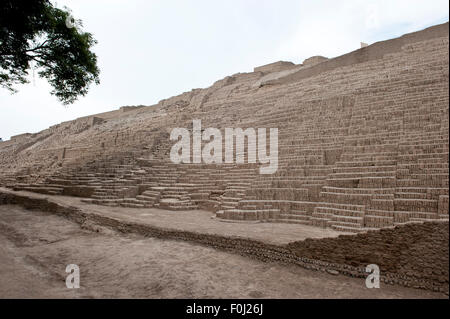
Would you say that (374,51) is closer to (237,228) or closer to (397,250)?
(237,228)

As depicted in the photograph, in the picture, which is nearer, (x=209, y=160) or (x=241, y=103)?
(x=209, y=160)

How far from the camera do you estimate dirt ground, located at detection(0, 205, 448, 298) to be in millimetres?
3379

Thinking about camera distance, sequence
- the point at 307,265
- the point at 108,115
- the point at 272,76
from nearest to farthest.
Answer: the point at 307,265 → the point at 272,76 → the point at 108,115

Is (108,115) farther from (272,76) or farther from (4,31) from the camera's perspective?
(4,31)

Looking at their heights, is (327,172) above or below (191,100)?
below

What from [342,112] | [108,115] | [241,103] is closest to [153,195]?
[342,112]

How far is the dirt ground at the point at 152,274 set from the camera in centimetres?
338

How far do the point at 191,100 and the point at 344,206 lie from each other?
19145mm

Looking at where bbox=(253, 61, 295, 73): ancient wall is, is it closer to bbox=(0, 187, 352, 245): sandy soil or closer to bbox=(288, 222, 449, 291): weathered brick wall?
bbox=(0, 187, 352, 245): sandy soil

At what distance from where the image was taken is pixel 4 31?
7637 millimetres

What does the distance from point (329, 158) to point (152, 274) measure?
542 centimetres

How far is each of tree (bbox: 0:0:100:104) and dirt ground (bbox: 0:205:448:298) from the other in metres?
5.94

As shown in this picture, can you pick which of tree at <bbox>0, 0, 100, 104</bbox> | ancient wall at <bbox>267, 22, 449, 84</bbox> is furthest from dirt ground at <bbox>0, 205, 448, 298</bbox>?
ancient wall at <bbox>267, 22, 449, 84</bbox>

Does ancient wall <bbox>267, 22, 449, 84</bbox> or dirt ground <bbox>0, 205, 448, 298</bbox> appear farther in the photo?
ancient wall <bbox>267, 22, 449, 84</bbox>
